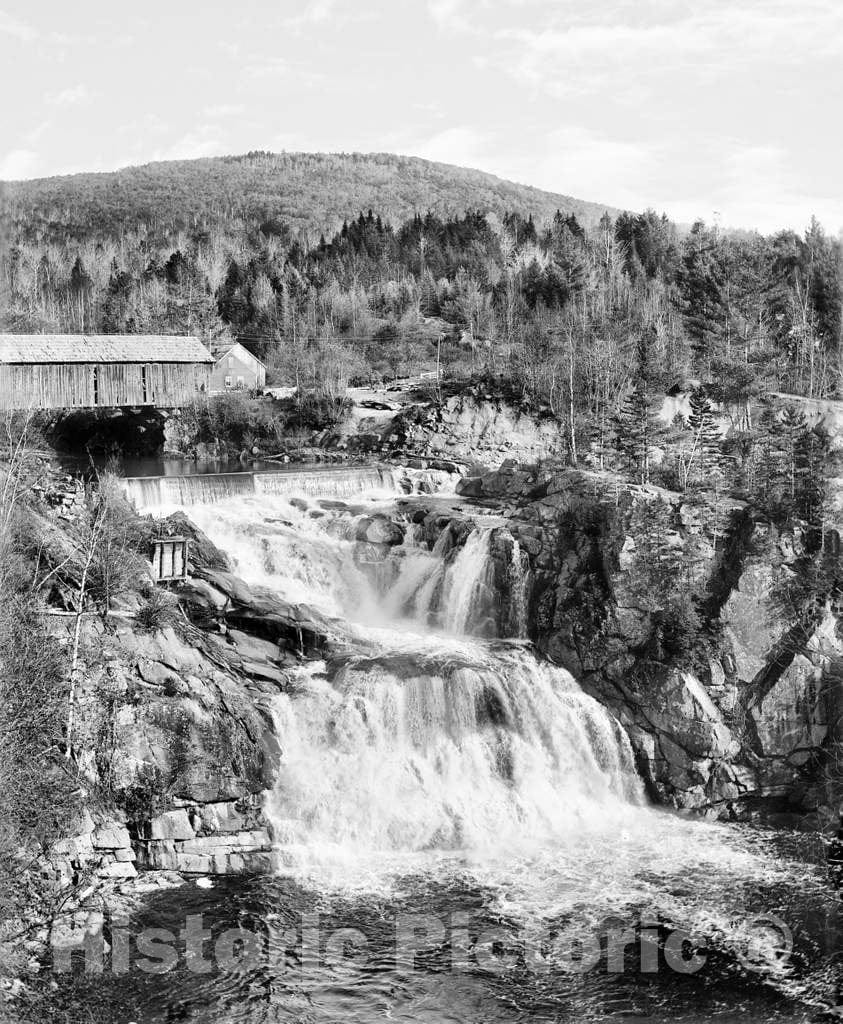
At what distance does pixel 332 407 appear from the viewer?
67.2m

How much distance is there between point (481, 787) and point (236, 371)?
181ft

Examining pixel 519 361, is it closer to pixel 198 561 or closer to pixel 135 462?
pixel 135 462

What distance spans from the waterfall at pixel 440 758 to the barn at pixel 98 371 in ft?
90.5

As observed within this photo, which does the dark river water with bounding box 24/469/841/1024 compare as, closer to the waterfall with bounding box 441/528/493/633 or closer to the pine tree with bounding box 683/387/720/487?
the waterfall with bounding box 441/528/493/633

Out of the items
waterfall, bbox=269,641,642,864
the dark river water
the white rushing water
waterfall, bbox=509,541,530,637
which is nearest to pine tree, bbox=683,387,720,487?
waterfall, bbox=509,541,530,637

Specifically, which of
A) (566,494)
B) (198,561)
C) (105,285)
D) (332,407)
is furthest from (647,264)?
(198,561)

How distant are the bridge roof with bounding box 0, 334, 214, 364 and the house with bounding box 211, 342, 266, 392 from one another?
1692 centimetres

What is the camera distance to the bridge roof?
53.7 meters

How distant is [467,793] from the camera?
98.3 ft

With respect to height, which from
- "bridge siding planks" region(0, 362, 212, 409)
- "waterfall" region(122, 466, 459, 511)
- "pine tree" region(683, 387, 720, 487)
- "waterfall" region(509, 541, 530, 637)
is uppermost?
"bridge siding planks" region(0, 362, 212, 409)

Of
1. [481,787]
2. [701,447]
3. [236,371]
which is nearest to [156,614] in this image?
[481,787]

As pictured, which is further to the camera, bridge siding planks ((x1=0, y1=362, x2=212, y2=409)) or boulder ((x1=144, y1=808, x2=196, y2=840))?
bridge siding planks ((x1=0, y1=362, x2=212, y2=409))

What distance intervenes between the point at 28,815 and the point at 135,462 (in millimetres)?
40552

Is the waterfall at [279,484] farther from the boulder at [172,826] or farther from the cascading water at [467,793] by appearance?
the boulder at [172,826]
